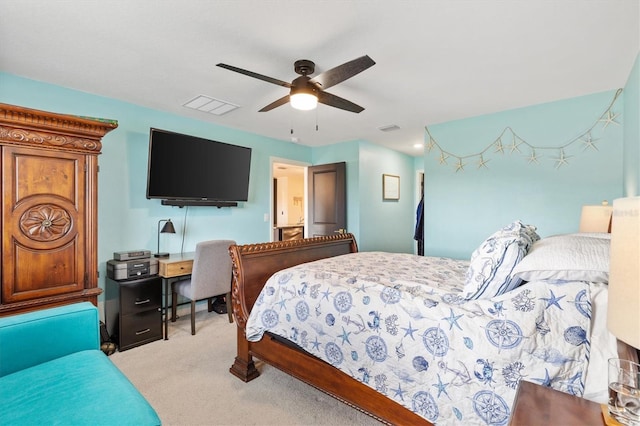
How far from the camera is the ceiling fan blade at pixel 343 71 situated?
1902 millimetres

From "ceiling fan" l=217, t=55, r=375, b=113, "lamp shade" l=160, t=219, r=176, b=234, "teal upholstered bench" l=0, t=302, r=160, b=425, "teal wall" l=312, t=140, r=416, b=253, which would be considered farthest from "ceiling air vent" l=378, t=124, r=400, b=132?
"teal upholstered bench" l=0, t=302, r=160, b=425

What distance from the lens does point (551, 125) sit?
334 cm

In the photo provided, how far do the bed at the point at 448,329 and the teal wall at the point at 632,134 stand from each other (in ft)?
5.01

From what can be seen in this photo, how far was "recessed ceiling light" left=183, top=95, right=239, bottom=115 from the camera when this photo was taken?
323 cm

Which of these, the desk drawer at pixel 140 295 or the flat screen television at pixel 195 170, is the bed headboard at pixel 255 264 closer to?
the desk drawer at pixel 140 295

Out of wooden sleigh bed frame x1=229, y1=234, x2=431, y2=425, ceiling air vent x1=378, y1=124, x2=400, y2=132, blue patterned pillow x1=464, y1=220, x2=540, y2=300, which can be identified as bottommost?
wooden sleigh bed frame x1=229, y1=234, x2=431, y2=425

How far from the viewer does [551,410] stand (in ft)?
2.97

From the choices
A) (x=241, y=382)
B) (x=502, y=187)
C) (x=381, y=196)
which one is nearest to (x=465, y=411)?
(x=241, y=382)

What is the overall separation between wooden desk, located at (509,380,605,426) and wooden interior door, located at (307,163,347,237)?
401 cm

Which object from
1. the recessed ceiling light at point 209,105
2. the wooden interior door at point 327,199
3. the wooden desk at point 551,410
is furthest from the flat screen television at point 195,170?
the wooden desk at point 551,410

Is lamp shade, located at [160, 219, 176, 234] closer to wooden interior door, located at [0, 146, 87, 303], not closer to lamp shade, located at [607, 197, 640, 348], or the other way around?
wooden interior door, located at [0, 146, 87, 303]

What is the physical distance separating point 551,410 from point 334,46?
7.38 ft

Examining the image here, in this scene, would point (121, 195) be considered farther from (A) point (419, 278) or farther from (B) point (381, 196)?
(B) point (381, 196)

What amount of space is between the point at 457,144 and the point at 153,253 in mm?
3995
